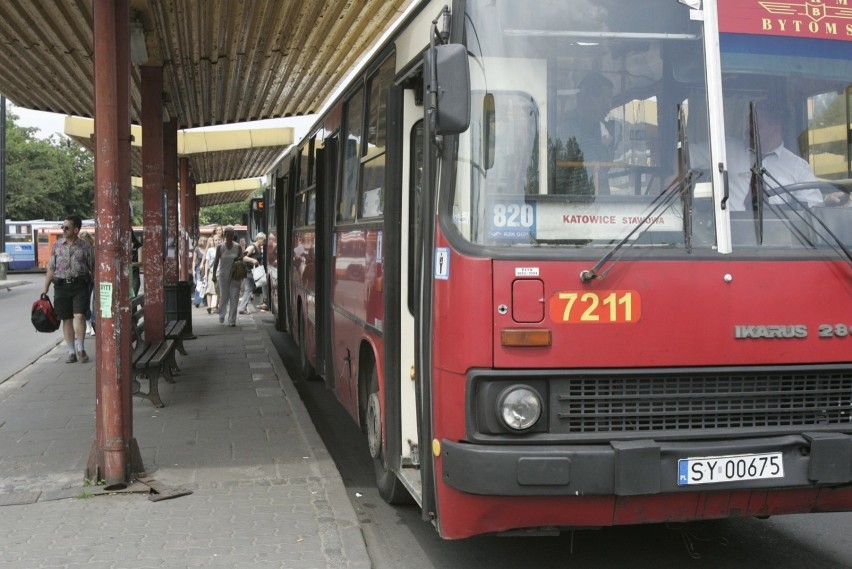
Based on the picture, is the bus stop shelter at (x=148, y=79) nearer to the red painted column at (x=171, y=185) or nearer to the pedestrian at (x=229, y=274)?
the red painted column at (x=171, y=185)

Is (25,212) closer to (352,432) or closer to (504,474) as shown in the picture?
(352,432)

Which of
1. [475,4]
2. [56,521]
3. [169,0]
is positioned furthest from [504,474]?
[169,0]

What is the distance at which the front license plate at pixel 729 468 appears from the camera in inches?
159

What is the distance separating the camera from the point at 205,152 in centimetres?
1986

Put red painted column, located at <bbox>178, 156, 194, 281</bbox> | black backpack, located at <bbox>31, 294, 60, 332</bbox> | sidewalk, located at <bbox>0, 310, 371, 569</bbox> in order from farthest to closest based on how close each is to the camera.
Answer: red painted column, located at <bbox>178, 156, 194, 281</bbox>
black backpack, located at <bbox>31, 294, 60, 332</bbox>
sidewalk, located at <bbox>0, 310, 371, 569</bbox>

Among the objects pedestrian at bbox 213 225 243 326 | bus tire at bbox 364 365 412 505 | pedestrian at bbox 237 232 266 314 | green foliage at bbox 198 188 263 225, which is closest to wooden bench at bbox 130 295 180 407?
bus tire at bbox 364 365 412 505

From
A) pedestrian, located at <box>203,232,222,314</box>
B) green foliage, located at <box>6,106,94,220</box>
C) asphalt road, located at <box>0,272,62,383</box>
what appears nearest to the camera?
asphalt road, located at <box>0,272,62,383</box>

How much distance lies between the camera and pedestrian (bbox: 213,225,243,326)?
17.3 m

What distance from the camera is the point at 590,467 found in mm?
3951

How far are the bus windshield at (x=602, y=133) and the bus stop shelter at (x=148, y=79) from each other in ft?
10.6

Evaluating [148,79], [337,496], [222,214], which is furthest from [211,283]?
[222,214]

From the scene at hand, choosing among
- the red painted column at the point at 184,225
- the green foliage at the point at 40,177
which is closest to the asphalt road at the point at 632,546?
the red painted column at the point at 184,225

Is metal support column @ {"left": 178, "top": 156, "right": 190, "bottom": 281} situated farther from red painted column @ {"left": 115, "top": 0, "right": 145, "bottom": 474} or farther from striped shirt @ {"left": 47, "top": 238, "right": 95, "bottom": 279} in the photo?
red painted column @ {"left": 115, "top": 0, "right": 145, "bottom": 474}

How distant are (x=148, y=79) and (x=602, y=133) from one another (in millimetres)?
8620
